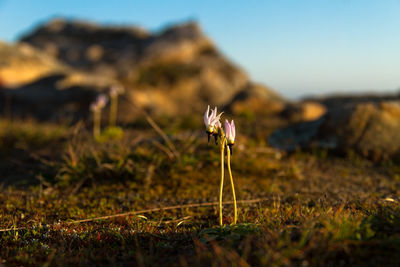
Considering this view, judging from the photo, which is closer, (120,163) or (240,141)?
(120,163)

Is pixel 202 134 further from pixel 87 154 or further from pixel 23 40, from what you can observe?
pixel 23 40

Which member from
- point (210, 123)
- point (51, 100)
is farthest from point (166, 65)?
point (210, 123)

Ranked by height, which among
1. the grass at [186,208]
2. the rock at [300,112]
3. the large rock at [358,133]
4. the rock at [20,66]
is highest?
the rock at [20,66]

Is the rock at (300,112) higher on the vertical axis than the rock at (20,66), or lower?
lower

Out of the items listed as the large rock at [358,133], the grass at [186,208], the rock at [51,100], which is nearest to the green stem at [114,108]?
the rock at [51,100]

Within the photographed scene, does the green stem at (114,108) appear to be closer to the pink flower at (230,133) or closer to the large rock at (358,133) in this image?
the large rock at (358,133)

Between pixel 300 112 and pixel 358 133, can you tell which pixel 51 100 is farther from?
pixel 358 133

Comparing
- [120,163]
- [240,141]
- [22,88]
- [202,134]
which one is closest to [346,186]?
[240,141]
